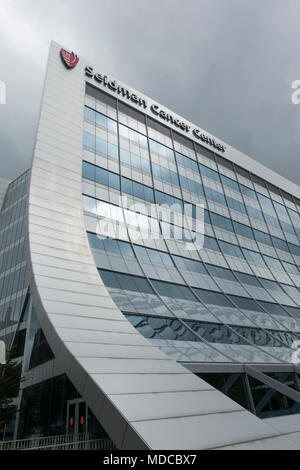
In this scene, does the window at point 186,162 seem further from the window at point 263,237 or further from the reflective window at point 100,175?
the window at point 263,237

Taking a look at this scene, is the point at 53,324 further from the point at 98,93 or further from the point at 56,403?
the point at 98,93

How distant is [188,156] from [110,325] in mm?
24496

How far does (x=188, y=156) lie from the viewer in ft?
102

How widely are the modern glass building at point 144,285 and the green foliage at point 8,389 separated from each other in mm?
A: 622

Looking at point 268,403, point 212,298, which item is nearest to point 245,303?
point 212,298

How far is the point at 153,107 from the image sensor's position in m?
29.9

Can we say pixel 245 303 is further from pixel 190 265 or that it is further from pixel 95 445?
pixel 95 445

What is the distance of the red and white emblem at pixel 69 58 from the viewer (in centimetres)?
2356

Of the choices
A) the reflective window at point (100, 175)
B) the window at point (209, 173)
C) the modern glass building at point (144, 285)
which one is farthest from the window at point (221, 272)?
the window at point (209, 173)

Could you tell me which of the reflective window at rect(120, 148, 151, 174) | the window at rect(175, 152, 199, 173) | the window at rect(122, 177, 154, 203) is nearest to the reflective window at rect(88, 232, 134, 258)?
the window at rect(122, 177, 154, 203)

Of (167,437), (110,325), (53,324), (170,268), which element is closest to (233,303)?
(170,268)

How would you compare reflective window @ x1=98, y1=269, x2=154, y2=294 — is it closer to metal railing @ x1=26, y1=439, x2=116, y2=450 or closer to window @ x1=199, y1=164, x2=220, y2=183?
metal railing @ x1=26, y1=439, x2=116, y2=450

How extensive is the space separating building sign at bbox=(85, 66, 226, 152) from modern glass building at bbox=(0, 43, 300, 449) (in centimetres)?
13
